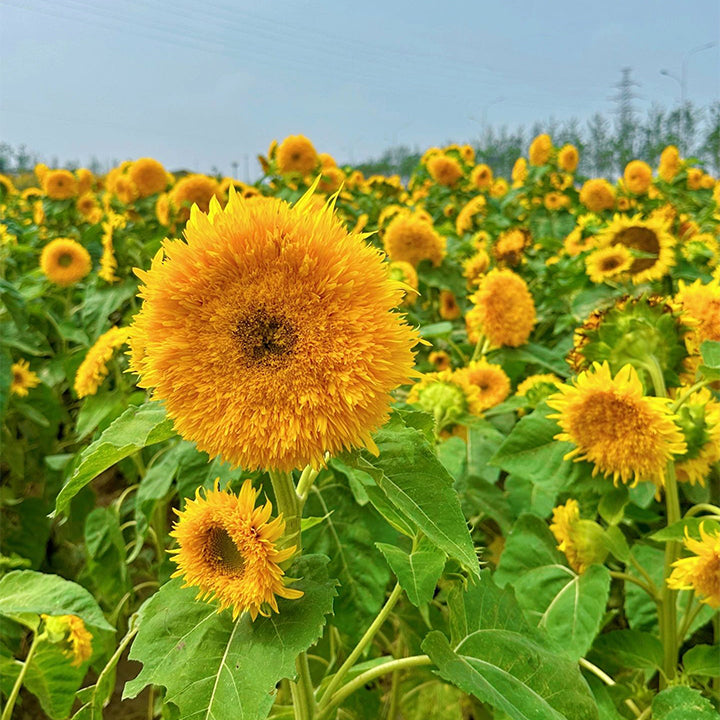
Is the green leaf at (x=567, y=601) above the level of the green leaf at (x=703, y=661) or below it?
above

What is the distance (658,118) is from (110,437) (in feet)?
27.4

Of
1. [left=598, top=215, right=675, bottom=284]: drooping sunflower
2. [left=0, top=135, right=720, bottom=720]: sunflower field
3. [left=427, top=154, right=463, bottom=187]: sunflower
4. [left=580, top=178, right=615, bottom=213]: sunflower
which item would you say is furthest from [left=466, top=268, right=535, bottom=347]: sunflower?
[left=427, top=154, right=463, bottom=187]: sunflower

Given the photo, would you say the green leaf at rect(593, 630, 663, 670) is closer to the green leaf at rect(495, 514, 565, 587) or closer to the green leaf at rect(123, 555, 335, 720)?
the green leaf at rect(495, 514, 565, 587)

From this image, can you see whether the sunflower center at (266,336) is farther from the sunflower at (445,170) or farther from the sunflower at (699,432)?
the sunflower at (445,170)

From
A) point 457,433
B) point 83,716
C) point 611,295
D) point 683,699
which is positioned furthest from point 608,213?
point 83,716

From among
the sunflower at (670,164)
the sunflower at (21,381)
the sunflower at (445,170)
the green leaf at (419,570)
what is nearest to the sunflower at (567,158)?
the sunflower at (670,164)

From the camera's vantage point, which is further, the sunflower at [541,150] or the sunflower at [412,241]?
the sunflower at [541,150]

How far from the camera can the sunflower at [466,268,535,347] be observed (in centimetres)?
164

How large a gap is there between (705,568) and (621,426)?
0.20 meters

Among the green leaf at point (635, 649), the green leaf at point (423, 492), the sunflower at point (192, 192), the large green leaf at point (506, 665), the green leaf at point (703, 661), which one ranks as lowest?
the green leaf at point (635, 649)

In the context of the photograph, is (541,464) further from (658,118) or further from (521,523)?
(658,118)

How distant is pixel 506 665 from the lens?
2.26ft

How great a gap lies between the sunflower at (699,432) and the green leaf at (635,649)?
9.7 inches

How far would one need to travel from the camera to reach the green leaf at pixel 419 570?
2.10ft
